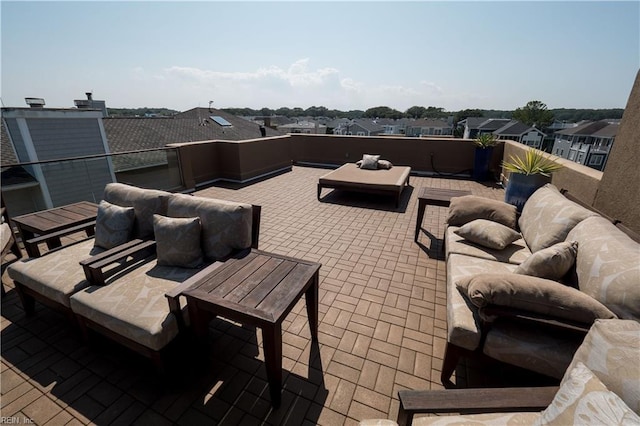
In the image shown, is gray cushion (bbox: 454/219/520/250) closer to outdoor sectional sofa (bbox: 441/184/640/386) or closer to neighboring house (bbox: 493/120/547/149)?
outdoor sectional sofa (bbox: 441/184/640/386)

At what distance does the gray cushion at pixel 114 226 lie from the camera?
261 cm

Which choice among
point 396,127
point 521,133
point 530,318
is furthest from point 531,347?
point 396,127

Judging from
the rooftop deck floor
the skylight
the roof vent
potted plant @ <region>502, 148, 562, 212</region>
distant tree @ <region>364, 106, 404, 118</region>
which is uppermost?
distant tree @ <region>364, 106, 404, 118</region>

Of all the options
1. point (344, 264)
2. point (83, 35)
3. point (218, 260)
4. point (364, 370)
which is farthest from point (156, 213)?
point (83, 35)

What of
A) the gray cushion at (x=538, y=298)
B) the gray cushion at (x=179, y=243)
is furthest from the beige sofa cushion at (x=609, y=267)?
the gray cushion at (x=179, y=243)

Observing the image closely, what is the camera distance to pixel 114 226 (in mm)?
2611

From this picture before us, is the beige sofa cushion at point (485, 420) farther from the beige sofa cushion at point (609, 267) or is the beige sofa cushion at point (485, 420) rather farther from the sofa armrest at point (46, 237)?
the sofa armrest at point (46, 237)

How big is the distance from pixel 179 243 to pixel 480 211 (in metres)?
3.25

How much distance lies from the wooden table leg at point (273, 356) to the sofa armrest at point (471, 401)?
0.76m

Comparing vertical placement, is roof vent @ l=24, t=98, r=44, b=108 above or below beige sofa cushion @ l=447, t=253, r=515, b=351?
above

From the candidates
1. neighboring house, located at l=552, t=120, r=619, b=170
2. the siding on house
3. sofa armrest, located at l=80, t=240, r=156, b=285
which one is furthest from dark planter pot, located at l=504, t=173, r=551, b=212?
neighboring house, located at l=552, t=120, r=619, b=170

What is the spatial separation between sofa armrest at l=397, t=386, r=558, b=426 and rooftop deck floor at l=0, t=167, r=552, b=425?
2.38ft

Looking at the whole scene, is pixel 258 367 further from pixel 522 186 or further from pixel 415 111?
pixel 415 111

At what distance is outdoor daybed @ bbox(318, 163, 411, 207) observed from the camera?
5488 millimetres
